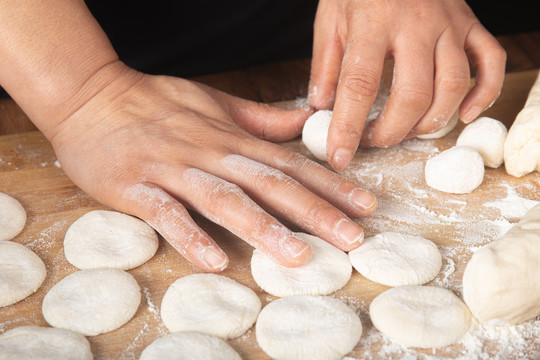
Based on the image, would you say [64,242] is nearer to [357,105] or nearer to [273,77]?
[357,105]

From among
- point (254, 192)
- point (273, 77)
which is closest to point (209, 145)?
point (254, 192)

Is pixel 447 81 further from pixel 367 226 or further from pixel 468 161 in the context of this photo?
pixel 367 226

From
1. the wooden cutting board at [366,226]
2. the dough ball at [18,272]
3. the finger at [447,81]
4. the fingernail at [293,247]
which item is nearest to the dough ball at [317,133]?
the wooden cutting board at [366,226]

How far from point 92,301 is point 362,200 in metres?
0.72

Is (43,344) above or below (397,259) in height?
above

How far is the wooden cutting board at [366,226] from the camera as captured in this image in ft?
3.85

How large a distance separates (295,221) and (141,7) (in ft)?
4.16

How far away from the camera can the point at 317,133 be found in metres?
1.75

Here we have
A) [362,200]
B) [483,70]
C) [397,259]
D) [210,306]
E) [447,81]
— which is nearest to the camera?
[210,306]

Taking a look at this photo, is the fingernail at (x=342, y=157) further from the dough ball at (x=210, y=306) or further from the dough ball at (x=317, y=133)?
the dough ball at (x=210, y=306)

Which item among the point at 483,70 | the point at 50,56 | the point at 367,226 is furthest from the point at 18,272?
the point at 483,70

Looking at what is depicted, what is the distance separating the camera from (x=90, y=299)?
4.09 ft

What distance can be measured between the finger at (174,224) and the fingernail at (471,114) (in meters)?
1.00

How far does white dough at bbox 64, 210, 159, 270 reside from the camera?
1.37 m
